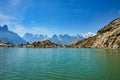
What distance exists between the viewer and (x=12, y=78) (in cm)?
4247

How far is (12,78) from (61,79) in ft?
34.2

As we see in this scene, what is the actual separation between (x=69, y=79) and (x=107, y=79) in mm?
7990

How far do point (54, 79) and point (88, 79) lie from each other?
7237mm

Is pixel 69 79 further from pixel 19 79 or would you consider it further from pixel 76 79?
pixel 19 79

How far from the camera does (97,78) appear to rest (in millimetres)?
43406

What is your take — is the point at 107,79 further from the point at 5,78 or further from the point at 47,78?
the point at 5,78

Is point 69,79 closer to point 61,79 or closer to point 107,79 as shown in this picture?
point 61,79

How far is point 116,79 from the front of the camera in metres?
41.8

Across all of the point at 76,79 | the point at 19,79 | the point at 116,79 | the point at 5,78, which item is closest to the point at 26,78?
the point at 19,79

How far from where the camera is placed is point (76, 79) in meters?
42.7

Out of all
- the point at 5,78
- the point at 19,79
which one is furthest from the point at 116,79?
the point at 5,78

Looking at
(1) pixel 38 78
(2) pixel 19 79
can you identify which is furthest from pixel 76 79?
(2) pixel 19 79

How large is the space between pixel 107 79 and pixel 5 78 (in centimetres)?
2157

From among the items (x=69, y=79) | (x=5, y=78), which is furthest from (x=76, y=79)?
(x=5, y=78)
